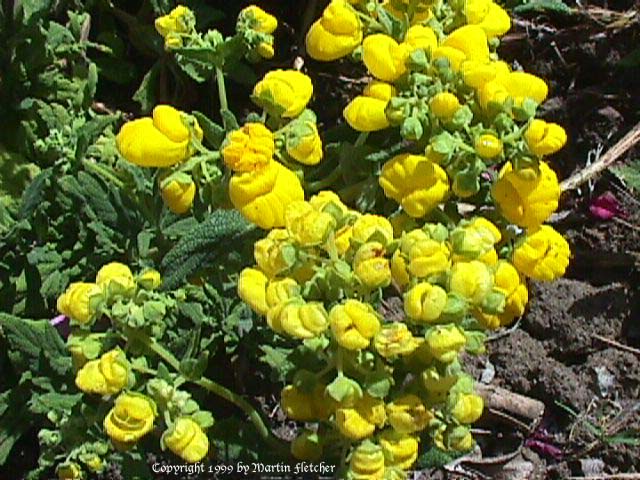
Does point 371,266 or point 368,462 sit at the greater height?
point 371,266

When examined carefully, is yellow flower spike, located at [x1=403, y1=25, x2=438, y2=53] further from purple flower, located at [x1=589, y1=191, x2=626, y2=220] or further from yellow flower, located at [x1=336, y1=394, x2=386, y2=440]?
purple flower, located at [x1=589, y1=191, x2=626, y2=220]

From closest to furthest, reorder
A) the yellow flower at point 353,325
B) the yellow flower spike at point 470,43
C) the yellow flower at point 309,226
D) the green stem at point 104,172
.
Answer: the yellow flower at point 353,325 < the yellow flower at point 309,226 < the yellow flower spike at point 470,43 < the green stem at point 104,172

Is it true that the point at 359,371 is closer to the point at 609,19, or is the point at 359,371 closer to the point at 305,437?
the point at 305,437

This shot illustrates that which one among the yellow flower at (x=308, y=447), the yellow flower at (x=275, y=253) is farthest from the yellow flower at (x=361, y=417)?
the yellow flower at (x=275, y=253)

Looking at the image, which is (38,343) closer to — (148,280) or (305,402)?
(148,280)

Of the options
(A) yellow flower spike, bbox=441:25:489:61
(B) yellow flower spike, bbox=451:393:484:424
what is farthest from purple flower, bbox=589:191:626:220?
(B) yellow flower spike, bbox=451:393:484:424

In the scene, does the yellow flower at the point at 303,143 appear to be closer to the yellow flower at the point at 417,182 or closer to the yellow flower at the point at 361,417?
the yellow flower at the point at 417,182

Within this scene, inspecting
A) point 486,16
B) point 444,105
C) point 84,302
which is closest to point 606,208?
point 486,16
